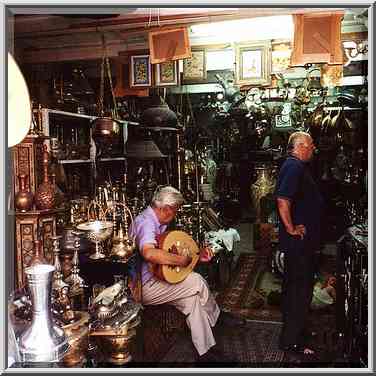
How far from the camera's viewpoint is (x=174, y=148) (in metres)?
5.05

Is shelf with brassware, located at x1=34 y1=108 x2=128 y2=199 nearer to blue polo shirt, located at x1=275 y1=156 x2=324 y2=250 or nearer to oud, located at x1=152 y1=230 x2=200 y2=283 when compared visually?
oud, located at x1=152 y1=230 x2=200 y2=283

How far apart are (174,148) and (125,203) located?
0.69m

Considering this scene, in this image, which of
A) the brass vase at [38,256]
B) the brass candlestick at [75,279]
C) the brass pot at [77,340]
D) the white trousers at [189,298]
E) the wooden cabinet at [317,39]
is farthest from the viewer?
the white trousers at [189,298]

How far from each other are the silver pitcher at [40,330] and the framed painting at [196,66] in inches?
83.5

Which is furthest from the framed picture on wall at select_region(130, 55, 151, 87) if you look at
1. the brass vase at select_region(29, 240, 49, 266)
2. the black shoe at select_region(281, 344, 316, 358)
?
the black shoe at select_region(281, 344, 316, 358)

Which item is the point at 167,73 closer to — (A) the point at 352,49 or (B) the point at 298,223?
(A) the point at 352,49

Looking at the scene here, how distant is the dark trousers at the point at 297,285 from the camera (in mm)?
3963

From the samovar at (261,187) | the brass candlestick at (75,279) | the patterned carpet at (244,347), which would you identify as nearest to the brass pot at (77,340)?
the brass candlestick at (75,279)

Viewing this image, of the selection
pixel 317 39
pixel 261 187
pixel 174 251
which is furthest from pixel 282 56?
pixel 174 251

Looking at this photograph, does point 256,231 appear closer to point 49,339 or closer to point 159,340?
point 159,340

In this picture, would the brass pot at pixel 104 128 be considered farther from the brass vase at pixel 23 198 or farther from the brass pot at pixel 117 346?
the brass pot at pixel 117 346

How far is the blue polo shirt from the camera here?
409 cm

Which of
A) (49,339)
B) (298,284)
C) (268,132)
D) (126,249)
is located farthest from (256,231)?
(49,339)

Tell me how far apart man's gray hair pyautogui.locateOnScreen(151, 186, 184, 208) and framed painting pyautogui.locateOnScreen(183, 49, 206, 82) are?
3.14 feet
